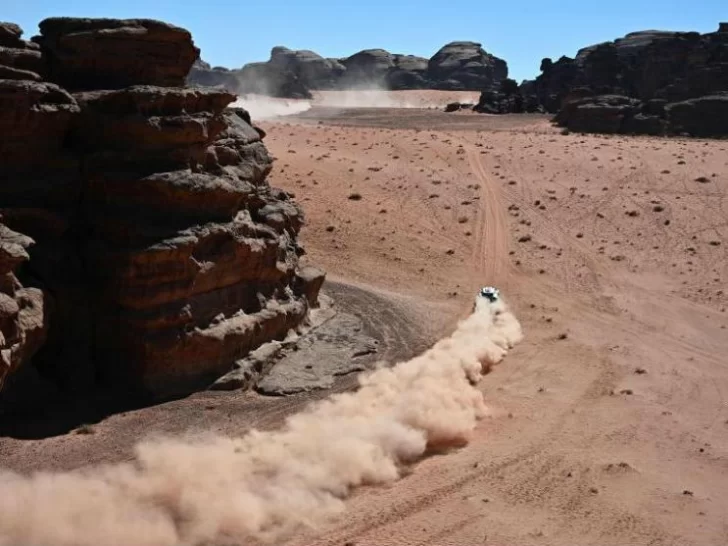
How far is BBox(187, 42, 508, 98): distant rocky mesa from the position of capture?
355ft

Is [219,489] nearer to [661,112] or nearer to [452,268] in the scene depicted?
[452,268]

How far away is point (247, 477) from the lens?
42.3ft

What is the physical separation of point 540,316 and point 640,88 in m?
54.5

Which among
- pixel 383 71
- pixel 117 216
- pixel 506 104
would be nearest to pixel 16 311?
pixel 117 216

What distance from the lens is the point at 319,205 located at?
32.0 meters

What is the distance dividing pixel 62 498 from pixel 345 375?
740 cm

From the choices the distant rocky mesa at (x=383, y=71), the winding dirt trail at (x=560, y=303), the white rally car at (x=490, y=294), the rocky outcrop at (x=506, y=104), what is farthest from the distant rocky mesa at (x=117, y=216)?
the distant rocky mesa at (x=383, y=71)

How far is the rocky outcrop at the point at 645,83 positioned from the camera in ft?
177

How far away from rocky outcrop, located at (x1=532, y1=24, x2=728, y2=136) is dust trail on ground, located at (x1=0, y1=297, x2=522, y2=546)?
4351 centimetres

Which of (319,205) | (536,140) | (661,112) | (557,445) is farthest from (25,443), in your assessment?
(661,112)

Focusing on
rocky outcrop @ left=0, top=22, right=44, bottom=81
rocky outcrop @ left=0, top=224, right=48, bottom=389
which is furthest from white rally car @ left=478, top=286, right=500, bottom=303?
rocky outcrop @ left=0, top=22, right=44, bottom=81

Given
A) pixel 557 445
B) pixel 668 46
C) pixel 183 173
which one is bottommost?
pixel 557 445

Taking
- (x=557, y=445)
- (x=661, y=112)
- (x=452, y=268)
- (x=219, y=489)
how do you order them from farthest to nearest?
(x=661, y=112)
(x=452, y=268)
(x=557, y=445)
(x=219, y=489)

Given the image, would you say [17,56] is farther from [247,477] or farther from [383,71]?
[383,71]
